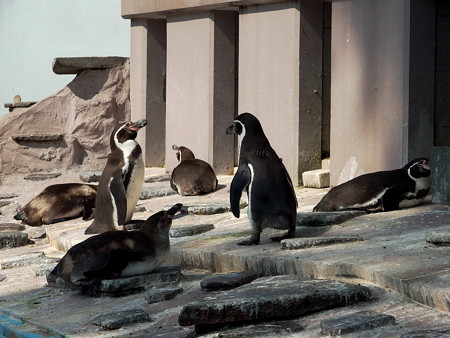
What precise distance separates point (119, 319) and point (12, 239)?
428cm

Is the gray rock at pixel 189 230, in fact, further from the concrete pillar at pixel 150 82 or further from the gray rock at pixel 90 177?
the concrete pillar at pixel 150 82

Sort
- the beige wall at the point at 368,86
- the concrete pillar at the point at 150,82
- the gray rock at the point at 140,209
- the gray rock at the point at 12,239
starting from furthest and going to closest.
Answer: the concrete pillar at the point at 150,82
the gray rock at the point at 140,209
the gray rock at the point at 12,239
the beige wall at the point at 368,86

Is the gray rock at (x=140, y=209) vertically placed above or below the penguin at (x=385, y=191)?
below

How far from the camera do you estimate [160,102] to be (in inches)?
578

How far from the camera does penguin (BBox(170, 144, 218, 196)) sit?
38.4ft

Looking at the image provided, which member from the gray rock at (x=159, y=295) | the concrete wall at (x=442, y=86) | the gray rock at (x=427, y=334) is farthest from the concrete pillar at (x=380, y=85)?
the gray rock at (x=427, y=334)

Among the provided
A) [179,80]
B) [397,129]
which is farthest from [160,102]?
[397,129]

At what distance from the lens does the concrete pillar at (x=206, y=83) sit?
13.0 meters

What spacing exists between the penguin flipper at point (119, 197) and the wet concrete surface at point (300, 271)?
382 mm

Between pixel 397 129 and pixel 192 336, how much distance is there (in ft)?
15.3

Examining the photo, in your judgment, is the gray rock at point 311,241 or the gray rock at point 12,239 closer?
the gray rock at point 311,241

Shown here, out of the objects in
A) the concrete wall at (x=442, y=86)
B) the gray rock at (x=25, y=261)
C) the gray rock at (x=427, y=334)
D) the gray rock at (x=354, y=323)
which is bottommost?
the gray rock at (x=25, y=261)

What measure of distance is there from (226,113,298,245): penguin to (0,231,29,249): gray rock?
9.54 feet

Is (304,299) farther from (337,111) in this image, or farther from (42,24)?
(42,24)
